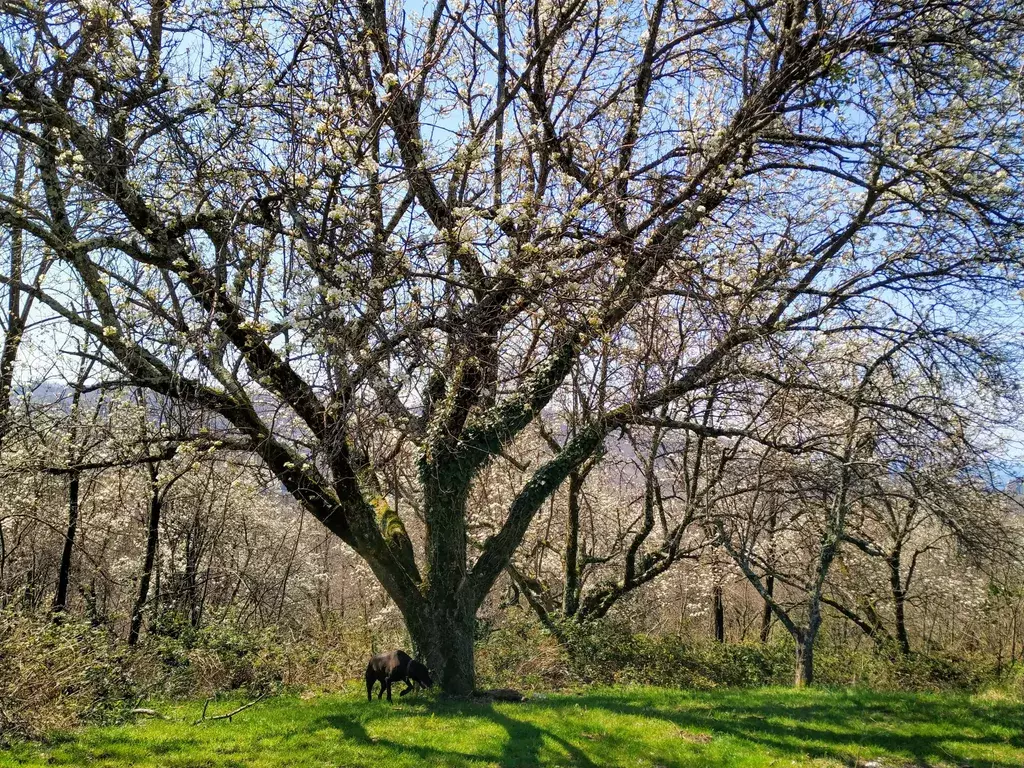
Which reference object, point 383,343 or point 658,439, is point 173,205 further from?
point 658,439

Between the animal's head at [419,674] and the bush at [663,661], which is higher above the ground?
the animal's head at [419,674]

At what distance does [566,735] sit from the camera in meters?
7.68

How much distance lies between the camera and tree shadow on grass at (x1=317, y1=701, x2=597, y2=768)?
686 centimetres

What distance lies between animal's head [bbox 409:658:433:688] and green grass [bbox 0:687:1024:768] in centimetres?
26

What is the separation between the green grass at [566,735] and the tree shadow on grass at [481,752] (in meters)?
0.02

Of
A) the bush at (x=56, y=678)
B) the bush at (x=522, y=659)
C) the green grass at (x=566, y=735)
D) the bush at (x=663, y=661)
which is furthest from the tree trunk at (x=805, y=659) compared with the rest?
the bush at (x=56, y=678)

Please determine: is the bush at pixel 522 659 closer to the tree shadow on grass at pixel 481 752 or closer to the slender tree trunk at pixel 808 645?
the tree shadow on grass at pixel 481 752

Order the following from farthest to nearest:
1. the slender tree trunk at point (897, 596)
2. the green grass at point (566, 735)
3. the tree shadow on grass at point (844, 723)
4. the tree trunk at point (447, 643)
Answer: the slender tree trunk at point (897, 596)
the tree trunk at point (447, 643)
the tree shadow on grass at point (844, 723)
the green grass at point (566, 735)

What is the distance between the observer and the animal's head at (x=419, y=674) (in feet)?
29.8

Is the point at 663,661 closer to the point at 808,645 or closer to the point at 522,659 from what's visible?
the point at 522,659

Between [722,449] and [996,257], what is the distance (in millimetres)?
6121

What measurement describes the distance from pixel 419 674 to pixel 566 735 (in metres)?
2.43

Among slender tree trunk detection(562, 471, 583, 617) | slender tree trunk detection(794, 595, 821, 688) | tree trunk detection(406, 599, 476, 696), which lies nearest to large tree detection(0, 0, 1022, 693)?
tree trunk detection(406, 599, 476, 696)

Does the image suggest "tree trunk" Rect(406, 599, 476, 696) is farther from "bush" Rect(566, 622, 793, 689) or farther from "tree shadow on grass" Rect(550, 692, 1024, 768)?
"bush" Rect(566, 622, 793, 689)
